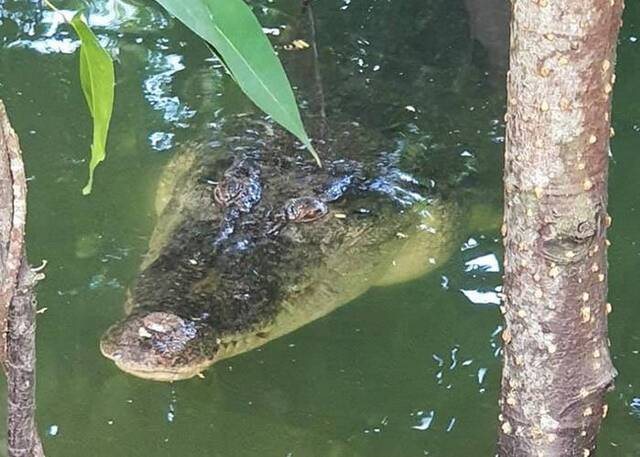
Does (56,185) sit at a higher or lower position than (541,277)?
lower

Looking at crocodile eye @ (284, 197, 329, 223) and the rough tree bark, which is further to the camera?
crocodile eye @ (284, 197, 329, 223)

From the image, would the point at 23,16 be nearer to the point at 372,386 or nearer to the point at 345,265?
the point at 345,265

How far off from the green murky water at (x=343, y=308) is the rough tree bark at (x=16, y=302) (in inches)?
49.5

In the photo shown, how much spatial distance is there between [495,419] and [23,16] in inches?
116

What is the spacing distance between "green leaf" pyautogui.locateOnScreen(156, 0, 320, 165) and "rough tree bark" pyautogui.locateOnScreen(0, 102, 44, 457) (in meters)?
0.26

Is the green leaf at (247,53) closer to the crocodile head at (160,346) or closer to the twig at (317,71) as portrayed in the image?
the crocodile head at (160,346)

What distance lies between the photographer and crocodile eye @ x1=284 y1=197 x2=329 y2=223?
10.3 ft

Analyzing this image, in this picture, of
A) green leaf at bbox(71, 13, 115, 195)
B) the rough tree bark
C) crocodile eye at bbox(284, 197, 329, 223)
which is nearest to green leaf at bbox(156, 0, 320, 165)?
green leaf at bbox(71, 13, 115, 195)

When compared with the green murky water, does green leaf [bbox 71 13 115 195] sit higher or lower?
higher

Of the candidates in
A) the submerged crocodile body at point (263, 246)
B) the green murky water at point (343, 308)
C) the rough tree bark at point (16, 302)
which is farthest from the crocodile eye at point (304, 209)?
the rough tree bark at point (16, 302)

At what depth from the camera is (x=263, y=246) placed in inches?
117

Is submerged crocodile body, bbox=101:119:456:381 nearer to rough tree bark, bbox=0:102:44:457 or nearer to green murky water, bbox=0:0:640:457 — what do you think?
green murky water, bbox=0:0:640:457

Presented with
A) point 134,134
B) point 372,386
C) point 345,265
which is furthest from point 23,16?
point 372,386

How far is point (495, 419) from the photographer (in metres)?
2.52
